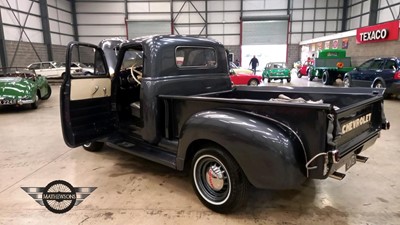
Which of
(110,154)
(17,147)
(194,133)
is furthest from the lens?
(17,147)

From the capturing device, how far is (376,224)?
225cm

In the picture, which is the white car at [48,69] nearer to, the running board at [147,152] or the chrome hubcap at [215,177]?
the running board at [147,152]

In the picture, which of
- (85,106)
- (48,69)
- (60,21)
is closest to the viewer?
(85,106)

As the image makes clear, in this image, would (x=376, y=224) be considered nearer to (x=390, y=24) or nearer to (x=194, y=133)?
(x=194, y=133)

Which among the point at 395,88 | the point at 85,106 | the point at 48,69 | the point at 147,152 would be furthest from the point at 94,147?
the point at 48,69

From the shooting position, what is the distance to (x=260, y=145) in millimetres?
1997

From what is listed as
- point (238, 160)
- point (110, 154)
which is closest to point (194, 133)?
point (238, 160)

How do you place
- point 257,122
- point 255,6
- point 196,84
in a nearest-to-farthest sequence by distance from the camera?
point 257,122 < point 196,84 < point 255,6

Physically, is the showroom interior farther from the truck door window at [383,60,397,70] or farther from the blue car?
the truck door window at [383,60,397,70]

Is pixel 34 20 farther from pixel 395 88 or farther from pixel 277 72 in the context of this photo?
pixel 395 88

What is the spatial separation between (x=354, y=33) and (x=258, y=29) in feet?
30.2

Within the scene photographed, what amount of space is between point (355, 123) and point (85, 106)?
2.97 metres

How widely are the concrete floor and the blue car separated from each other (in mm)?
5320

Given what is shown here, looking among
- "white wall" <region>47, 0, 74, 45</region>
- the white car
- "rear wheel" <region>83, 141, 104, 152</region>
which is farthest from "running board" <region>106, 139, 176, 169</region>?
"white wall" <region>47, 0, 74, 45</region>
